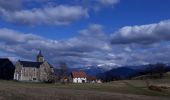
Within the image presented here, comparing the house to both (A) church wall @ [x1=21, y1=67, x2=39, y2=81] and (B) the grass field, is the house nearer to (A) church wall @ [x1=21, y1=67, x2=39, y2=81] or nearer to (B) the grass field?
(A) church wall @ [x1=21, y1=67, x2=39, y2=81]

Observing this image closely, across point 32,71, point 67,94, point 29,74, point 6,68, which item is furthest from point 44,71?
point 67,94

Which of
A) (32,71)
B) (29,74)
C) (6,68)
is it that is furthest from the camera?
(6,68)

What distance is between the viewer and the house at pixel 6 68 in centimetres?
→ 19325

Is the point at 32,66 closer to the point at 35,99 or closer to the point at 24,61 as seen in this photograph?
the point at 24,61

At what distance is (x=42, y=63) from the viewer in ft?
653

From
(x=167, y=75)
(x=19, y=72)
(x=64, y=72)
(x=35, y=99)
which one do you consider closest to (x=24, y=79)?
(x=19, y=72)

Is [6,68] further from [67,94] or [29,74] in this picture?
[67,94]

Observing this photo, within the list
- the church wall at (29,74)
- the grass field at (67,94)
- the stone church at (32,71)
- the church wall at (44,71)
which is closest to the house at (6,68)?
the stone church at (32,71)

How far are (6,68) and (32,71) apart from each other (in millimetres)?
13289

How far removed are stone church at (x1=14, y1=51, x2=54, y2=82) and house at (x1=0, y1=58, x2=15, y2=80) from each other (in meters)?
3.43

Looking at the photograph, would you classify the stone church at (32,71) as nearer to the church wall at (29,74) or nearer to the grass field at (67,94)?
the church wall at (29,74)

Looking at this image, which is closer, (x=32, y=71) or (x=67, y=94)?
(x=67, y=94)

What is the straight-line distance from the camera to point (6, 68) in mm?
196625

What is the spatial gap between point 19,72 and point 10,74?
24.3ft
